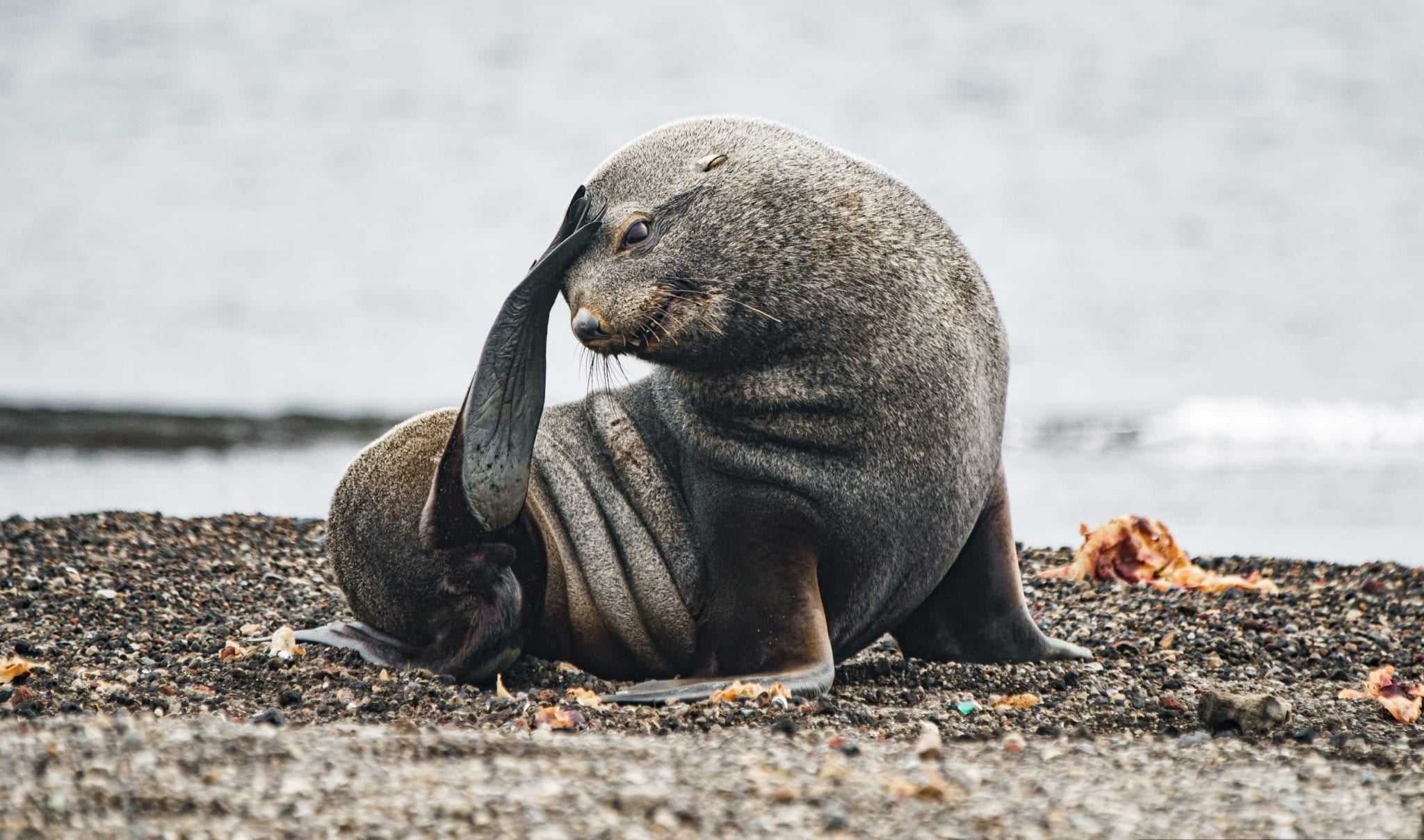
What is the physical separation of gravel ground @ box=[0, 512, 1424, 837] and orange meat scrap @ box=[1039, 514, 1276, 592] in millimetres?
224

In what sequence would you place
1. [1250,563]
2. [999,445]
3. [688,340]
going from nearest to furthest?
1. [688,340]
2. [999,445]
3. [1250,563]

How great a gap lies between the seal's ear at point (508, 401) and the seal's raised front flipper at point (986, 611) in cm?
146

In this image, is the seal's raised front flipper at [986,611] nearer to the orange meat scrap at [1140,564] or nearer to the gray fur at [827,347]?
the gray fur at [827,347]

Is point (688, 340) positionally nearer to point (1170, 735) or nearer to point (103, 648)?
point (1170, 735)

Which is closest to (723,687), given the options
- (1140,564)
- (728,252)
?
(728,252)

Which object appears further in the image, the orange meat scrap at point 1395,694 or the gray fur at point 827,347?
the orange meat scrap at point 1395,694

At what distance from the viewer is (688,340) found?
4.76m

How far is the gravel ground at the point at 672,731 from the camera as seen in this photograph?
3.03 meters

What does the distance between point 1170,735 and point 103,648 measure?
3.64m

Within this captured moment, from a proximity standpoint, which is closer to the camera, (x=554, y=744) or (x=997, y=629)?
(x=554, y=744)

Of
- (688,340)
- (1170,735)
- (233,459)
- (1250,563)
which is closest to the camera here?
(1170,735)

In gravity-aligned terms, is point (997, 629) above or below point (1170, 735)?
above

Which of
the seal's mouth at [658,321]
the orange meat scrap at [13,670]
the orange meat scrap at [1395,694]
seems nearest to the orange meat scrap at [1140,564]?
the orange meat scrap at [1395,694]

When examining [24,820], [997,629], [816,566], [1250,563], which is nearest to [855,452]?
[816,566]
